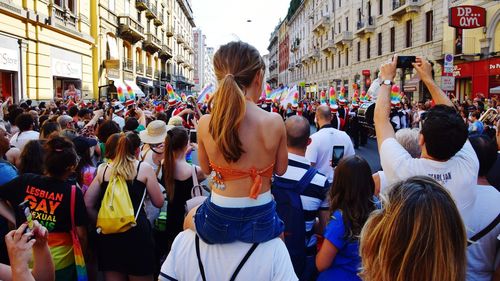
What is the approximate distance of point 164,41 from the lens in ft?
162

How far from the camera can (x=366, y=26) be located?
34.5m

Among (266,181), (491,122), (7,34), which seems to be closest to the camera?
(266,181)

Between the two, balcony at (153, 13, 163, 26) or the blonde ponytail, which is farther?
balcony at (153, 13, 163, 26)

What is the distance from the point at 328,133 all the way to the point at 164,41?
46480 mm

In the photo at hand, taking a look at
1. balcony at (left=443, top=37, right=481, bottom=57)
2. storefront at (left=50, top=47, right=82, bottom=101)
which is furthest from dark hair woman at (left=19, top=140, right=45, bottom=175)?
balcony at (left=443, top=37, right=481, bottom=57)

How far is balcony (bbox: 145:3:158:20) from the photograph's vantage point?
38.1 meters

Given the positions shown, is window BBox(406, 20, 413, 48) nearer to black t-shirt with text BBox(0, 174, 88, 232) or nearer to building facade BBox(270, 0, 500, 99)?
building facade BBox(270, 0, 500, 99)

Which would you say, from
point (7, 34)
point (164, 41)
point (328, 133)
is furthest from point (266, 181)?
Answer: point (164, 41)

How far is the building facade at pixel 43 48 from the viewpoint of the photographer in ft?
49.1

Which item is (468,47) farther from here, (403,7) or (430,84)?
(430,84)

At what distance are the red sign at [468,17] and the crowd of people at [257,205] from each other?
17484 mm

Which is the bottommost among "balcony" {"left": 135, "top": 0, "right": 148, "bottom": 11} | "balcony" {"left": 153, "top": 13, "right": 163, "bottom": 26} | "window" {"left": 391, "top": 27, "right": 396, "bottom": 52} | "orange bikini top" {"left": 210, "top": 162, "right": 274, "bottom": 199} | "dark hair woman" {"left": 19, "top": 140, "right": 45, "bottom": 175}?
"dark hair woman" {"left": 19, "top": 140, "right": 45, "bottom": 175}

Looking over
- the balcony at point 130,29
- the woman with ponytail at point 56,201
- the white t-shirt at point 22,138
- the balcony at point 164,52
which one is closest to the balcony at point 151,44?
the balcony at point 164,52

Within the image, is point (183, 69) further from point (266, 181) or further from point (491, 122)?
point (266, 181)
